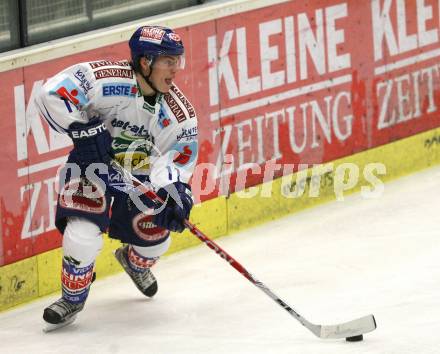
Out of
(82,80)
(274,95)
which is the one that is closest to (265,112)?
(274,95)

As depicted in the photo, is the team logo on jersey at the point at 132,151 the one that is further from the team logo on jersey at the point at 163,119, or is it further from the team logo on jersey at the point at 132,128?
the team logo on jersey at the point at 163,119

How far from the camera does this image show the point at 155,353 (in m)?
6.26

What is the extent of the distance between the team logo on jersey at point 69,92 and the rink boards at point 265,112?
0.63 m

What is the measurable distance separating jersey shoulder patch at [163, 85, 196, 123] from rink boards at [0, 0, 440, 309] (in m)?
0.77

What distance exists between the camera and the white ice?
20.9 feet

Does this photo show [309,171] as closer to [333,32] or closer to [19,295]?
[333,32]

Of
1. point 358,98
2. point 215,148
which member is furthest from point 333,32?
point 215,148

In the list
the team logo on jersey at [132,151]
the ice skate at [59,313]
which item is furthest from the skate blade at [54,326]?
the team logo on jersey at [132,151]

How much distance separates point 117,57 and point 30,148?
0.66 meters

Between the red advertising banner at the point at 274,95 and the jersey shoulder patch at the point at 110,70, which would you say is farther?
the red advertising banner at the point at 274,95

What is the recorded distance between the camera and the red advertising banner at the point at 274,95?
7055mm

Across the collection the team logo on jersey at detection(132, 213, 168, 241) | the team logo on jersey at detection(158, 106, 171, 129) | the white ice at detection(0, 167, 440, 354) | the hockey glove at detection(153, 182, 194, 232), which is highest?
the team logo on jersey at detection(158, 106, 171, 129)

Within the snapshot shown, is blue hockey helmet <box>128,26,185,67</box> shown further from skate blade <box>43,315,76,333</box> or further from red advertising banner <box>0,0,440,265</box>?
skate blade <box>43,315,76,333</box>

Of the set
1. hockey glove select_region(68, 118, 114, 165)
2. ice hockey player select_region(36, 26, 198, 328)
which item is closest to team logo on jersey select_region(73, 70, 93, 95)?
ice hockey player select_region(36, 26, 198, 328)
